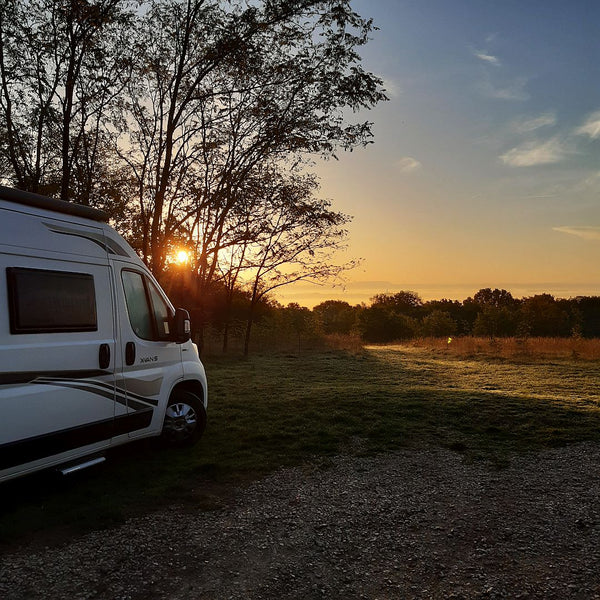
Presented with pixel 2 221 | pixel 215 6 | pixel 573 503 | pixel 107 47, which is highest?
pixel 215 6

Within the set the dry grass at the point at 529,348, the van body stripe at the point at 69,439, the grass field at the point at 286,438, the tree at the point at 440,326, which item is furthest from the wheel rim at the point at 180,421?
the tree at the point at 440,326

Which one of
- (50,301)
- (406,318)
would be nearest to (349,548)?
(50,301)

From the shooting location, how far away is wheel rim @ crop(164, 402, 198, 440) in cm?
673

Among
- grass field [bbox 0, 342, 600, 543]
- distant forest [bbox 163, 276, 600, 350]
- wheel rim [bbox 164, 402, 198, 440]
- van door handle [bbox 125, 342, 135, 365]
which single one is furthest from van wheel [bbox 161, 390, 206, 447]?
distant forest [bbox 163, 276, 600, 350]

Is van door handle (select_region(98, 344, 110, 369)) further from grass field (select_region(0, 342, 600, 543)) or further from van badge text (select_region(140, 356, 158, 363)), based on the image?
grass field (select_region(0, 342, 600, 543))

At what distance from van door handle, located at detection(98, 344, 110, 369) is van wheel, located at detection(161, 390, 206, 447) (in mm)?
1493

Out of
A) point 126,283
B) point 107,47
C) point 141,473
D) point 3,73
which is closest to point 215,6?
point 107,47

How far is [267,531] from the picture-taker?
4504 millimetres

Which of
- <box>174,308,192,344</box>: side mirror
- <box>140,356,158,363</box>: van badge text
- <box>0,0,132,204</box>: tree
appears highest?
<box>0,0,132,204</box>: tree

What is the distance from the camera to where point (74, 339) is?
507 centimetres

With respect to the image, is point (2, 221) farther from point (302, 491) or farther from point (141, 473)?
point (302, 491)

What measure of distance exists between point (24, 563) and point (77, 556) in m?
0.38

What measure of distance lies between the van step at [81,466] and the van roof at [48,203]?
2591 millimetres

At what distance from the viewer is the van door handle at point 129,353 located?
569 centimetres
